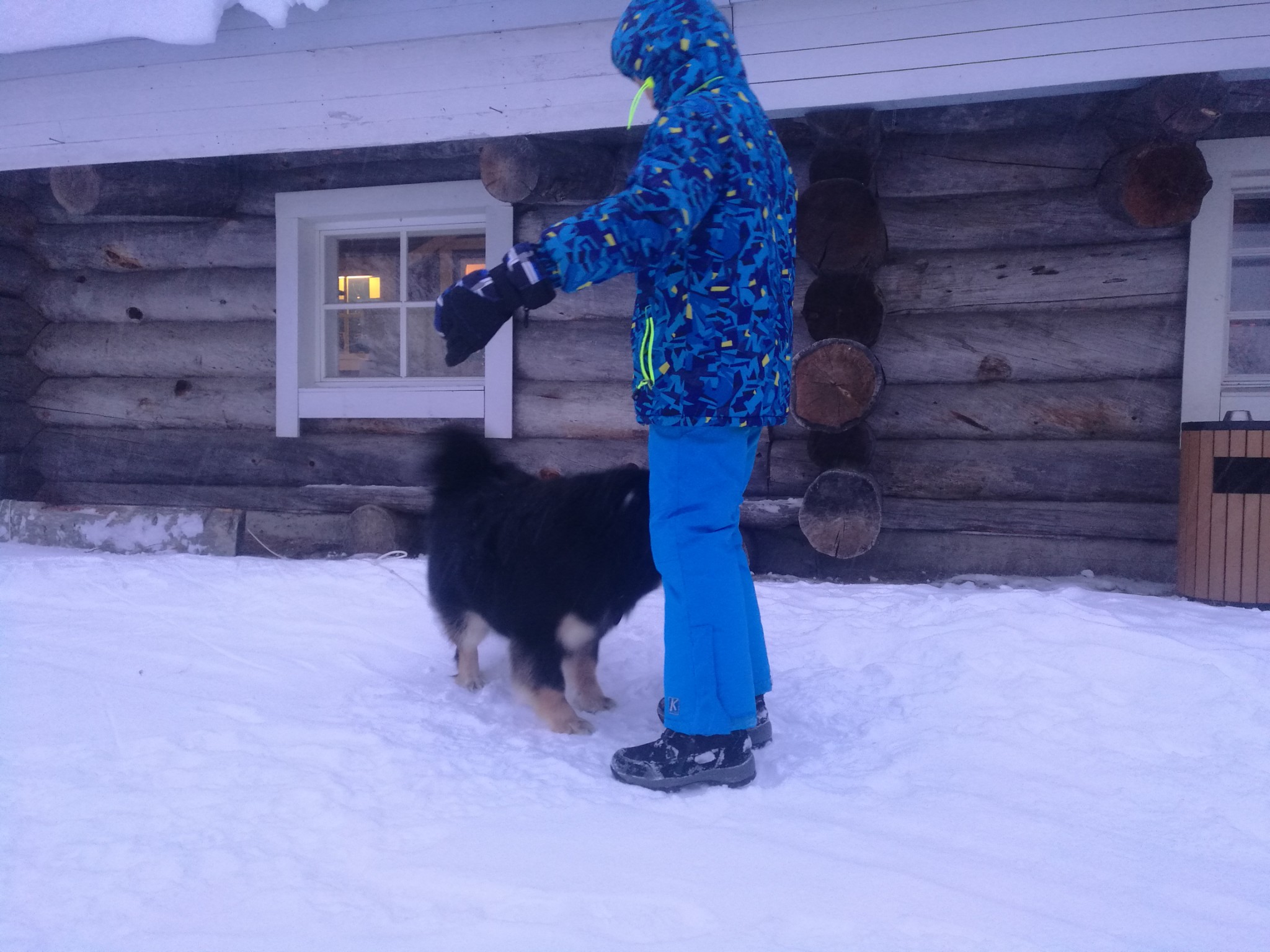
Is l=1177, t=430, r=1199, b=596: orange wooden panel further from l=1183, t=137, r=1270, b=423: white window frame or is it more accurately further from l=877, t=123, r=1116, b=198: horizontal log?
l=877, t=123, r=1116, b=198: horizontal log

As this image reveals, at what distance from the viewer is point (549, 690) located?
2207 millimetres

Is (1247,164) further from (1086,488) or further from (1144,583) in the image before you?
(1144,583)

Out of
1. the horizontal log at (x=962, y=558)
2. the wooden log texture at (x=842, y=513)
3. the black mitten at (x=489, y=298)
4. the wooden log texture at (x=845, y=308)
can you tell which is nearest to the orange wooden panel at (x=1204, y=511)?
the horizontal log at (x=962, y=558)

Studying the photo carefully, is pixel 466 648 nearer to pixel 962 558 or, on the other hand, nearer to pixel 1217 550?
pixel 962 558

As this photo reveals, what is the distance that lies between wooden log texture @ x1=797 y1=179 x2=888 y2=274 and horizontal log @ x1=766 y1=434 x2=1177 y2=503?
93 cm

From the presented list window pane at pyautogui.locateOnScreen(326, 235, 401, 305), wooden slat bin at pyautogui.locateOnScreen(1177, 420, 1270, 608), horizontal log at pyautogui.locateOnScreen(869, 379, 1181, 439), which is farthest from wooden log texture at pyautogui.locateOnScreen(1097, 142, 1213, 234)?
window pane at pyautogui.locateOnScreen(326, 235, 401, 305)

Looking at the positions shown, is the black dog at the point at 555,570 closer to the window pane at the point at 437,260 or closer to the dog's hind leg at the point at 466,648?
the dog's hind leg at the point at 466,648

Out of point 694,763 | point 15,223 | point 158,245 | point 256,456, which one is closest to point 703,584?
point 694,763

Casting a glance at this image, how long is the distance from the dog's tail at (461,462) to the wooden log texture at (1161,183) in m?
2.78

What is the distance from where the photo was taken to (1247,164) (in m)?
3.58

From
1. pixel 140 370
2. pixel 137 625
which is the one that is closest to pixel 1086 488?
pixel 137 625

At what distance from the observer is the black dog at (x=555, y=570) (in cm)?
215

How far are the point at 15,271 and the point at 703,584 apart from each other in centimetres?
531

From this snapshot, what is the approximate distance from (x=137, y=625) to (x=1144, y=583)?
4119mm
